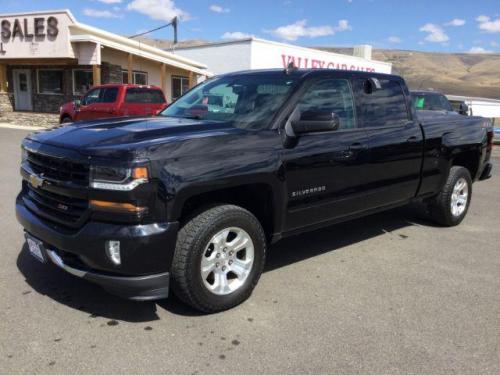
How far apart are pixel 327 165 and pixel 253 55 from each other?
20104 mm

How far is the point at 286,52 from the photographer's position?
25031 millimetres

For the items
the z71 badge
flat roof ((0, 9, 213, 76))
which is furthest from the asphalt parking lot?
flat roof ((0, 9, 213, 76))

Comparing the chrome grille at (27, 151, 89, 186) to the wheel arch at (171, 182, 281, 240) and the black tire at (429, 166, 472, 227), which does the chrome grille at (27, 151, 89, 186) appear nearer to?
the wheel arch at (171, 182, 281, 240)

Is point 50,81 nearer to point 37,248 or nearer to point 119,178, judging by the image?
point 37,248

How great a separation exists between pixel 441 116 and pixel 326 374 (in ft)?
14.2

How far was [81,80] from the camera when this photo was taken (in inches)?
940

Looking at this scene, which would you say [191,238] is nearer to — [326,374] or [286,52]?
[326,374]

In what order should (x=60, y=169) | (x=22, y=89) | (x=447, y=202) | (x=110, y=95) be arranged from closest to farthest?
(x=60, y=169) < (x=447, y=202) < (x=110, y=95) < (x=22, y=89)

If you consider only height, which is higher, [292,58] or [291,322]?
[292,58]

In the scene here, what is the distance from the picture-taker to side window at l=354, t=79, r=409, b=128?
467 centimetres

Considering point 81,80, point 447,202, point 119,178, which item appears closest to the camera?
point 119,178

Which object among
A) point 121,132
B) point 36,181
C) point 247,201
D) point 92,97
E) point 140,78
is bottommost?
point 247,201

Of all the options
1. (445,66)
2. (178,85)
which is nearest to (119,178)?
→ (178,85)

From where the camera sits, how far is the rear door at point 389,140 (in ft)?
15.3
